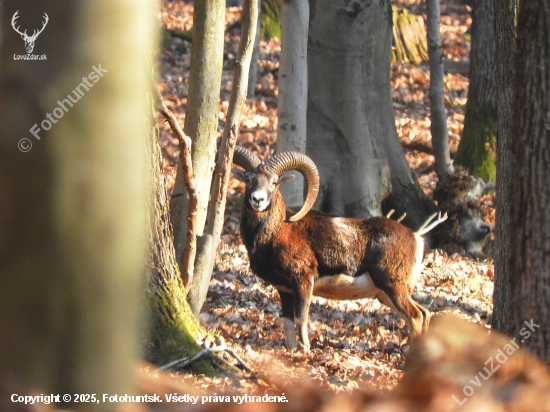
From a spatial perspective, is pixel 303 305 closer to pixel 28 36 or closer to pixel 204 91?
pixel 204 91

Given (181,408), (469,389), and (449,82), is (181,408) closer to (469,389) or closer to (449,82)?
(469,389)

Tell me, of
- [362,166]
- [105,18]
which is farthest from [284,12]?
[105,18]

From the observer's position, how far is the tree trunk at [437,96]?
12.1m

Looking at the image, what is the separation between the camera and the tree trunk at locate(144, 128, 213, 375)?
14.0ft

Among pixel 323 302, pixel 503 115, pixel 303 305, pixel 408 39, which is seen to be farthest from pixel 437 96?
pixel 408 39

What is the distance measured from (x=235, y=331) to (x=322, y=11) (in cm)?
649

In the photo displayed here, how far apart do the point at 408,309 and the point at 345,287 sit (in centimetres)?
81

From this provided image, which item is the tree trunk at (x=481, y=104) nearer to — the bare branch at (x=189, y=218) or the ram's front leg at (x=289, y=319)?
the ram's front leg at (x=289, y=319)

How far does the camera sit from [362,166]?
35.1ft

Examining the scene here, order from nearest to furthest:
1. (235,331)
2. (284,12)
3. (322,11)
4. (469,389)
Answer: (469,389) < (235,331) < (284,12) < (322,11)

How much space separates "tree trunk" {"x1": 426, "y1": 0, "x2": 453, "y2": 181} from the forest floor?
1.07m

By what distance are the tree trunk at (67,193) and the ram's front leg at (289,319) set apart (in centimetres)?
567

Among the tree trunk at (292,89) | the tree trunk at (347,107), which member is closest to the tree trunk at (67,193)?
the tree trunk at (292,89)

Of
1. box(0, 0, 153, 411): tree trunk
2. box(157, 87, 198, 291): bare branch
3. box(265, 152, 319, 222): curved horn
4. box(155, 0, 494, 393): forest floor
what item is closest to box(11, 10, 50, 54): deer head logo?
box(0, 0, 153, 411): tree trunk
